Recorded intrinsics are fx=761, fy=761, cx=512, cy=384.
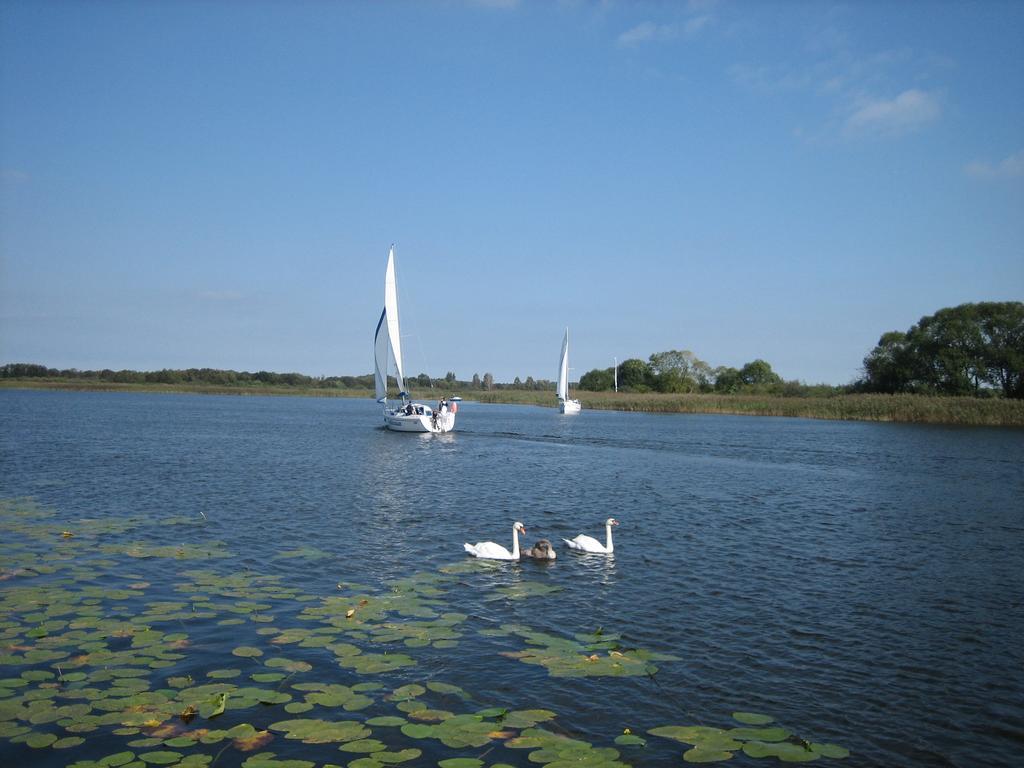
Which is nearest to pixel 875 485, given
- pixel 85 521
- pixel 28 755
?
pixel 85 521

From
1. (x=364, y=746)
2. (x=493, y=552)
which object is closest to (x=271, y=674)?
(x=364, y=746)

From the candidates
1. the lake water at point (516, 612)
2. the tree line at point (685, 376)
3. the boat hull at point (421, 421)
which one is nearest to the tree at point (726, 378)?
the tree line at point (685, 376)

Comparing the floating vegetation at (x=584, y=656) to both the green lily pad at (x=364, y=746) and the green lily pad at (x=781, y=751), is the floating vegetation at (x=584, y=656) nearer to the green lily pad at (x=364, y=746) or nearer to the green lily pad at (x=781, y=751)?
the green lily pad at (x=781, y=751)

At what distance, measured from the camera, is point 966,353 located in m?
81.1

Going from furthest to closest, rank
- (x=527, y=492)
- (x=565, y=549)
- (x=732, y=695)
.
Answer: (x=527, y=492) < (x=565, y=549) < (x=732, y=695)

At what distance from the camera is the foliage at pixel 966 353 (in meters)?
78.7

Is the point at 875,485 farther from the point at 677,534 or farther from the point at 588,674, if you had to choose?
the point at 588,674

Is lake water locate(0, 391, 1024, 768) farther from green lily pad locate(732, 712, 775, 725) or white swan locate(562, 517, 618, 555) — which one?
white swan locate(562, 517, 618, 555)

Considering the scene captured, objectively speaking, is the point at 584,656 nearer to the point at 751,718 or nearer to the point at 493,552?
the point at 751,718

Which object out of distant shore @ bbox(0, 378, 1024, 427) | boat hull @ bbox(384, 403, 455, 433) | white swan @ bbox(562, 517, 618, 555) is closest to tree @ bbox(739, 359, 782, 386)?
distant shore @ bbox(0, 378, 1024, 427)

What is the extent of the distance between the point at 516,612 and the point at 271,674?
13.2ft

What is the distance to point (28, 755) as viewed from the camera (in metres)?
6.69

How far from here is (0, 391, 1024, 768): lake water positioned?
25.0 ft

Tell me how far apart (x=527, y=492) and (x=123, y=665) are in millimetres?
16328
